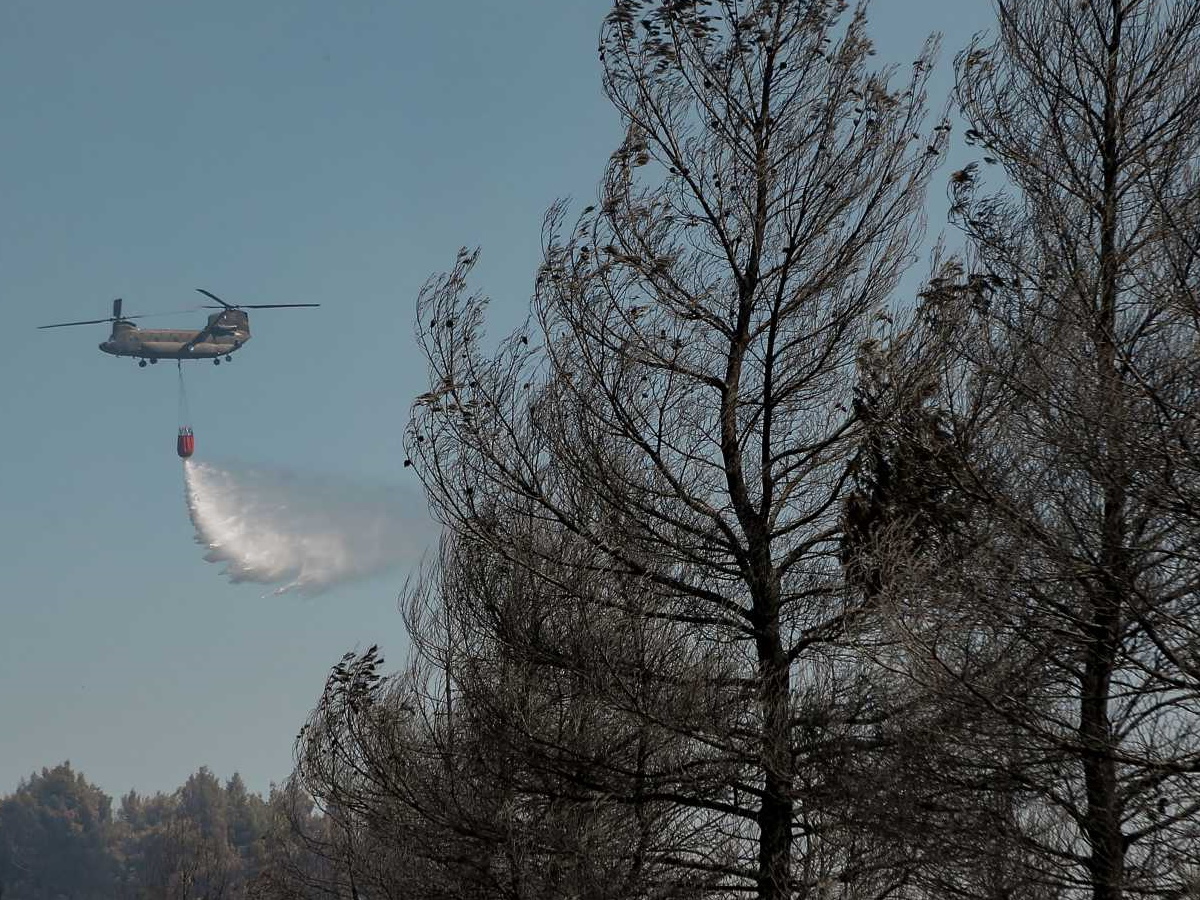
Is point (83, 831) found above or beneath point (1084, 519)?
above

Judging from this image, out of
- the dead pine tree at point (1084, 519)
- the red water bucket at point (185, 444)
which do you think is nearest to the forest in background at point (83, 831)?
the red water bucket at point (185, 444)

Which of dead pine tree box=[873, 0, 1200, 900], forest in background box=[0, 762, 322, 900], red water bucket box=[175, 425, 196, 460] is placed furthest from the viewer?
forest in background box=[0, 762, 322, 900]

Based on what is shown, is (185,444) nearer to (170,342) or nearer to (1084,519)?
(170,342)

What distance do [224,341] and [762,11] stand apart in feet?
290

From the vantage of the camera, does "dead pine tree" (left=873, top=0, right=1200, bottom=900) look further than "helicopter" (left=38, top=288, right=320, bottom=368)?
No

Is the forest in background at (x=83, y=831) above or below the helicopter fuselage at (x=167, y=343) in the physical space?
below

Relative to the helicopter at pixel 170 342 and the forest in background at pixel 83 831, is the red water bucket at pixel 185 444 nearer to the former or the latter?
the helicopter at pixel 170 342

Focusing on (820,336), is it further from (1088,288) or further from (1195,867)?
(1195,867)

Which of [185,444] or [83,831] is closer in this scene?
[185,444]

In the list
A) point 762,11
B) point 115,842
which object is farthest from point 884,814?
point 115,842

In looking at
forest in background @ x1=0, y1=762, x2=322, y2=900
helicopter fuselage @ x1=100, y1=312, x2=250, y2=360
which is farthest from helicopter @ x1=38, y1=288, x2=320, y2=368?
forest in background @ x1=0, y1=762, x2=322, y2=900

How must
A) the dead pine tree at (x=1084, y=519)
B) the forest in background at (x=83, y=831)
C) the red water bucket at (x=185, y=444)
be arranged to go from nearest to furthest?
the dead pine tree at (x=1084, y=519) < the red water bucket at (x=185, y=444) < the forest in background at (x=83, y=831)

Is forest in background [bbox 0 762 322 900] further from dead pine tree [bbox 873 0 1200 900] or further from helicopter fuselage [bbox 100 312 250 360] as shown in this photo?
dead pine tree [bbox 873 0 1200 900]

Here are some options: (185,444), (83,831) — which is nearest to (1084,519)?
(185,444)
